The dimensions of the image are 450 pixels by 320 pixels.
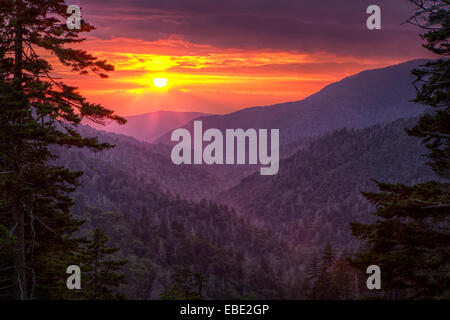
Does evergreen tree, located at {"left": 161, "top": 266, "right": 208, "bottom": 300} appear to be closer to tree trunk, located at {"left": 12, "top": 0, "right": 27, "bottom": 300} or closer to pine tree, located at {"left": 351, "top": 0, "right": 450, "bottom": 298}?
tree trunk, located at {"left": 12, "top": 0, "right": 27, "bottom": 300}

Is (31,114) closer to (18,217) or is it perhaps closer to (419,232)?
(18,217)

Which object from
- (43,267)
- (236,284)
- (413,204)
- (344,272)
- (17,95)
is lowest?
(236,284)

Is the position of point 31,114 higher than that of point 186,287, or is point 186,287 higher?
point 31,114

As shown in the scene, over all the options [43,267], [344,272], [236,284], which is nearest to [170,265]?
[236,284]

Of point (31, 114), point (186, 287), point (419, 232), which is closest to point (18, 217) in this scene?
point (31, 114)

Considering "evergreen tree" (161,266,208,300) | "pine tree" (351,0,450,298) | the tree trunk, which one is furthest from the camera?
"evergreen tree" (161,266,208,300)

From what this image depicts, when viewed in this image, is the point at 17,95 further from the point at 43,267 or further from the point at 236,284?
the point at 236,284

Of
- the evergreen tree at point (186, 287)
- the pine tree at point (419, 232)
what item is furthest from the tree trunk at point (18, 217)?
the pine tree at point (419, 232)

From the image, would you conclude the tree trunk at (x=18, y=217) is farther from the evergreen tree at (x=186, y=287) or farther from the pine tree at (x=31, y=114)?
the evergreen tree at (x=186, y=287)

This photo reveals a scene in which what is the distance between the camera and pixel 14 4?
558 inches

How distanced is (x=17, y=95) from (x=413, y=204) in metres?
14.0

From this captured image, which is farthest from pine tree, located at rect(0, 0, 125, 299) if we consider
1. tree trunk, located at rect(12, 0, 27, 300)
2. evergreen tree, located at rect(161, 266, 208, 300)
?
evergreen tree, located at rect(161, 266, 208, 300)

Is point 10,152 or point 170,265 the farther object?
point 170,265
